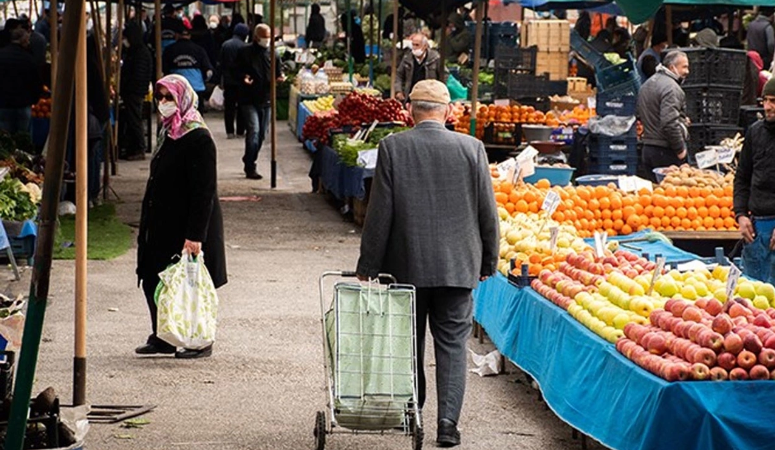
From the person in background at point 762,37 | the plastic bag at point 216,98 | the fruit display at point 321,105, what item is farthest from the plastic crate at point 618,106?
the plastic bag at point 216,98

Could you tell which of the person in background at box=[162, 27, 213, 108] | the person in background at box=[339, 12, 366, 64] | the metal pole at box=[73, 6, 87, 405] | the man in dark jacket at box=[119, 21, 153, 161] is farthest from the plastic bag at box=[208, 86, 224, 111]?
the metal pole at box=[73, 6, 87, 405]

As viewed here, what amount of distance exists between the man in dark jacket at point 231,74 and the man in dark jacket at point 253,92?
137mm

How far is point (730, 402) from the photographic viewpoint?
250 inches

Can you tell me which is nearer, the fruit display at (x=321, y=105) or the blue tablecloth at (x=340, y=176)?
the blue tablecloth at (x=340, y=176)

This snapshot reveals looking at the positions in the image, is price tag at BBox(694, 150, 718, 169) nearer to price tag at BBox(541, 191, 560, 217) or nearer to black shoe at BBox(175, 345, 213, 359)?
price tag at BBox(541, 191, 560, 217)

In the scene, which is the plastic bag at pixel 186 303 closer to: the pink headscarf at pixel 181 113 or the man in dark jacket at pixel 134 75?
the pink headscarf at pixel 181 113

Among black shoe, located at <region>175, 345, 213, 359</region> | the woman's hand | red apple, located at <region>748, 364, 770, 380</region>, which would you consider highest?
the woman's hand

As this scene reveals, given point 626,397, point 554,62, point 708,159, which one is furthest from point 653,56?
point 626,397

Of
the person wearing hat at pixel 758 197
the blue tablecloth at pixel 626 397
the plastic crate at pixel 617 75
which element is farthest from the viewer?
the plastic crate at pixel 617 75

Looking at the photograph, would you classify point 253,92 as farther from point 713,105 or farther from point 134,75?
point 713,105

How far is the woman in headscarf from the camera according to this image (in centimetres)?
895

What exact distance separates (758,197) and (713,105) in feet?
20.2

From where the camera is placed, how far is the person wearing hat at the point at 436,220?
7.19m

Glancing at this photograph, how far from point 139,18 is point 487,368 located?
51.6ft
